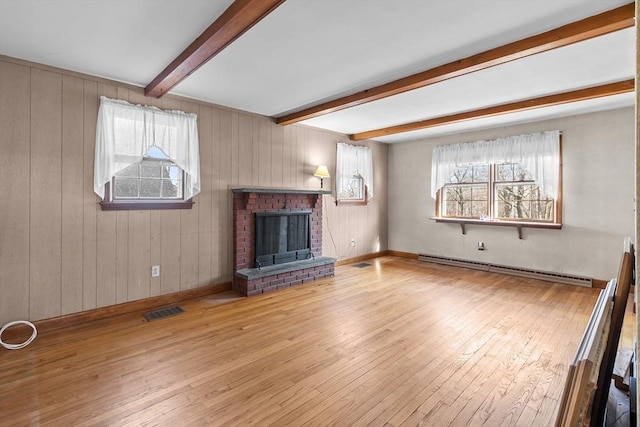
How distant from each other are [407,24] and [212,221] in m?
3.21

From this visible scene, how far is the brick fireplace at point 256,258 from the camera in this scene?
419 centimetres

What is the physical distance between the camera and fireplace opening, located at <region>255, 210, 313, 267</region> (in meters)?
4.52

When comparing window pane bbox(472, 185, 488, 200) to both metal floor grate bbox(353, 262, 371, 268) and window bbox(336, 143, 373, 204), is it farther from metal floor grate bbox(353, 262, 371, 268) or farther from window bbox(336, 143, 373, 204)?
metal floor grate bbox(353, 262, 371, 268)

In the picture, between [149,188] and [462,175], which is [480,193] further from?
[149,188]

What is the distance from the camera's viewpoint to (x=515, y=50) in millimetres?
2508

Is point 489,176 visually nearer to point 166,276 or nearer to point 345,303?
point 345,303

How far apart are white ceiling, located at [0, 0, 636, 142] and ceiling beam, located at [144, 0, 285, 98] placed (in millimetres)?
76

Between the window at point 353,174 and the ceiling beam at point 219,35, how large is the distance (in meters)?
3.35

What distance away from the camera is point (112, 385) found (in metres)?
2.08

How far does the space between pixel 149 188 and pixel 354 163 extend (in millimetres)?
3701

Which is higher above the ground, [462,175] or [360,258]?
[462,175]

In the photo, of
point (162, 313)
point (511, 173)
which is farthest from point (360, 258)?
point (162, 313)

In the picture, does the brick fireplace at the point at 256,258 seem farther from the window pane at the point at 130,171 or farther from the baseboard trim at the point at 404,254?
the baseboard trim at the point at 404,254

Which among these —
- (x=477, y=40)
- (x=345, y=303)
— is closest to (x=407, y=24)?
(x=477, y=40)
